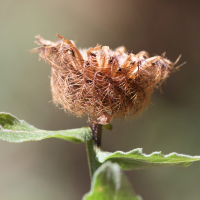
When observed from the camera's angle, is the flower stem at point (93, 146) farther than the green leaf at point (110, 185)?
Yes

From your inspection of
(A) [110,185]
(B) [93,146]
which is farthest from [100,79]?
(A) [110,185]

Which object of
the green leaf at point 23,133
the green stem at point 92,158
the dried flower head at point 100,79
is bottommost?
the green stem at point 92,158

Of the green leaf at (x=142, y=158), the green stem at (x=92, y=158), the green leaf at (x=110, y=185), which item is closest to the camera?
the green leaf at (x=110, y=185)

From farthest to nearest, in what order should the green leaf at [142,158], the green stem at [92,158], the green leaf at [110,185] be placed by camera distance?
the green stem at [92,158] < the green leaf at [142,158] < the green leaf at [110,185]

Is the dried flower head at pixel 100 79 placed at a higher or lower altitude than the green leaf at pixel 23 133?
higher

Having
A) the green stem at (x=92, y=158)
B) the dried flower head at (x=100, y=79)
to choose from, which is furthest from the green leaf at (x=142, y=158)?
the dried flower head at (x=100, y=79)

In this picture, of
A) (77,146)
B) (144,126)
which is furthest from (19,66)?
(144,126)

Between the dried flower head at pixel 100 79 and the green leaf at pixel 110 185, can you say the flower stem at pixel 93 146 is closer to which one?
the dried flower head at pixel 100 79
